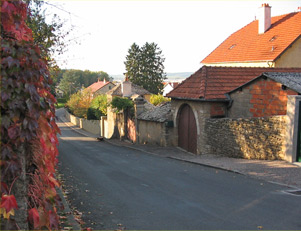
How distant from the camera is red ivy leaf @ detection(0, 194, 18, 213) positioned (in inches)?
110

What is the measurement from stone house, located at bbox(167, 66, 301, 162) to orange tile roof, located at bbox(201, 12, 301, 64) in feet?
31.3

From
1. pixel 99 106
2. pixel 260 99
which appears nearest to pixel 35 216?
pixel 260 99

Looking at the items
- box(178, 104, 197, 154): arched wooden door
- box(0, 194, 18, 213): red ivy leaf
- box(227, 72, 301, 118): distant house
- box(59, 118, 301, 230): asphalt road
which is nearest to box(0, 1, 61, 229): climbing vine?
box(0, 194, 18, 213): red ivy leaf

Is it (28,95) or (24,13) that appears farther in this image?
(24,13)

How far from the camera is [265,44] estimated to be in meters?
28.5

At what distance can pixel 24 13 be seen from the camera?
142 inches

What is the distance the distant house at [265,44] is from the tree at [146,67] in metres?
30.1

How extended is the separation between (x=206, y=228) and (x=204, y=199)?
6.17ft

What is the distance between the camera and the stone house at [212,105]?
13.8 m

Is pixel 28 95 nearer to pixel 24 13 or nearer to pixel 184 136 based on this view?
pixel 24 13

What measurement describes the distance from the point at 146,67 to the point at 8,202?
6344 cm

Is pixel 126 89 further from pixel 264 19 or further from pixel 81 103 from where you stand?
pixel 264 19

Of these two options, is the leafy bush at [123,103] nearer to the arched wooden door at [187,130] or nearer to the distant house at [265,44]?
the arched wooden door at [187,130]

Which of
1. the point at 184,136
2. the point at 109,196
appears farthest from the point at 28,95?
the point at 184,136
